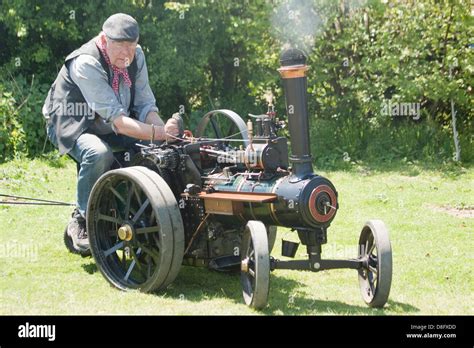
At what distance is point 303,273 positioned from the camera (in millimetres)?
6832

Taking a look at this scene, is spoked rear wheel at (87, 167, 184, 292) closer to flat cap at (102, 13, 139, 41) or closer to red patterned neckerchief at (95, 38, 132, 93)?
red patterned neckerchief at (95, 38, 132, 93)

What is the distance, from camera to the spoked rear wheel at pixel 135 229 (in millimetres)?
5824

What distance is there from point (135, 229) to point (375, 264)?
1733mm

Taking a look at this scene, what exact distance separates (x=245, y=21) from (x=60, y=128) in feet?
21.4

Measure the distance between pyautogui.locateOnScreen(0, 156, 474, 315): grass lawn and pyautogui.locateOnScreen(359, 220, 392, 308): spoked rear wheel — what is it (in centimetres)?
11

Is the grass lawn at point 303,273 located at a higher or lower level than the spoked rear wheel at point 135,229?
lower

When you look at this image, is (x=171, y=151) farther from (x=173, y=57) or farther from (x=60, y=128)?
(x=173, y=57)

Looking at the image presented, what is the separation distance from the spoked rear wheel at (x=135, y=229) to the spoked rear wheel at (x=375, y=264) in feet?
4.19

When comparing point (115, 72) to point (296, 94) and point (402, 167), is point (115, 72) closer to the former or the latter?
point (296, 94)

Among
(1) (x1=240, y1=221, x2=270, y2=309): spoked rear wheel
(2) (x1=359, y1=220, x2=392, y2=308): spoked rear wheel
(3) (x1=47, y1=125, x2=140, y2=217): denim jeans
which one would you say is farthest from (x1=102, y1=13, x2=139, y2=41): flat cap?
(2) (x1=359, y1=220, x2=392, y2=308): spoked rear wheel

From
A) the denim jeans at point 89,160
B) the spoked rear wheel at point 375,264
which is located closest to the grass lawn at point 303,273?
the spoked rear wheel at point 375,264

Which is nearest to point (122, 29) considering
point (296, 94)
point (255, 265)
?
point (296, 94)

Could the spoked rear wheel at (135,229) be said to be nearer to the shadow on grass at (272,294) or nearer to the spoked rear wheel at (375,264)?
the shadow on grass at (272,294)

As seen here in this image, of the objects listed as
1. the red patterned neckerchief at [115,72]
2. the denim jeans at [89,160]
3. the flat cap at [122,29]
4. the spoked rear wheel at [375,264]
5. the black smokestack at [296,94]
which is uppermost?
the flat cap at [122,29]
